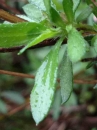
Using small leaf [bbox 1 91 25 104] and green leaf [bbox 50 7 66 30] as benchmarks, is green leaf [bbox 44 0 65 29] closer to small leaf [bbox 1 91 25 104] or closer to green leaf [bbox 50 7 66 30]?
green leaf [bbox 50 7 66 30]

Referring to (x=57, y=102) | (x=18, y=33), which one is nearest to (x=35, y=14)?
(x=18, y=33)

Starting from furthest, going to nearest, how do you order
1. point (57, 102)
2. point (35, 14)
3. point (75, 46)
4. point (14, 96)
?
point (14, 96), point (57, 102), point (35, 14), point (75, 46)

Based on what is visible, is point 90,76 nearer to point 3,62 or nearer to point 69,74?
point 3,62

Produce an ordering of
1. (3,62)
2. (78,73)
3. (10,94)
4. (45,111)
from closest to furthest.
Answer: (45,111)
(78,73)
(10,94)
(3,62)

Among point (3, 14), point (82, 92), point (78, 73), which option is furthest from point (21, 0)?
point (3, 14)

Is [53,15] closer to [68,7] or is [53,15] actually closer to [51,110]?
[68,7]
